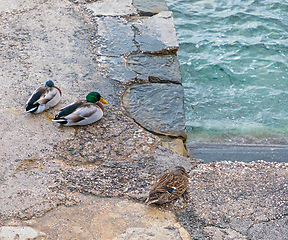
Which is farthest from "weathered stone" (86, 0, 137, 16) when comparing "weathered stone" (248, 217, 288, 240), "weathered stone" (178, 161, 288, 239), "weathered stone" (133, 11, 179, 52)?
"weathered stone" (248, 217, 288, 240)

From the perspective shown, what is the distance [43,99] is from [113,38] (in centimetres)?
195

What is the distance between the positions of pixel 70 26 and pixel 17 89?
1781mm

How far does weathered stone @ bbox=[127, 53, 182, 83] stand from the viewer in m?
4.75

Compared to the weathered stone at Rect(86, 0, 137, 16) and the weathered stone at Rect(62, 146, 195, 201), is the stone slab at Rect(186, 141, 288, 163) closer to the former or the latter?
the weathered stone at Rect(62, 146, 195, 201)

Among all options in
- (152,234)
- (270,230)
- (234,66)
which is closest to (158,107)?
(152,234)

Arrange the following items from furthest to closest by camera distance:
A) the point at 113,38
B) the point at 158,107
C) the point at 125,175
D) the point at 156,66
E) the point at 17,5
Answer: the point at 17,5 < the point at 113,38 < the point at 156,66 < the point at 158,107 < the point at 125,175

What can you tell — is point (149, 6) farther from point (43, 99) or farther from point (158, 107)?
point (43, 99)

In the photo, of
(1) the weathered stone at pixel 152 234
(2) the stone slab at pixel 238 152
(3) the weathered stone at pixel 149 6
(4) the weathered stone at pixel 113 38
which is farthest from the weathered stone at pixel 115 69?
(1) the weathered stone at pixel 152 234

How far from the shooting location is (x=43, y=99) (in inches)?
153

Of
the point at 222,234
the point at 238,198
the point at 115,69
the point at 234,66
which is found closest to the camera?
the point at 222,234

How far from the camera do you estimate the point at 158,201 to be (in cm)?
298

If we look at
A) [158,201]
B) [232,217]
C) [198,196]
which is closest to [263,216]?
[232,217]

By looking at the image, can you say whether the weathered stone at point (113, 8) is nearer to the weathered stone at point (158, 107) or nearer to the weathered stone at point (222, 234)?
the weathered stone at point (158, 107)

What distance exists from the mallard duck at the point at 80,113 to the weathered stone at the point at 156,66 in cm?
106
